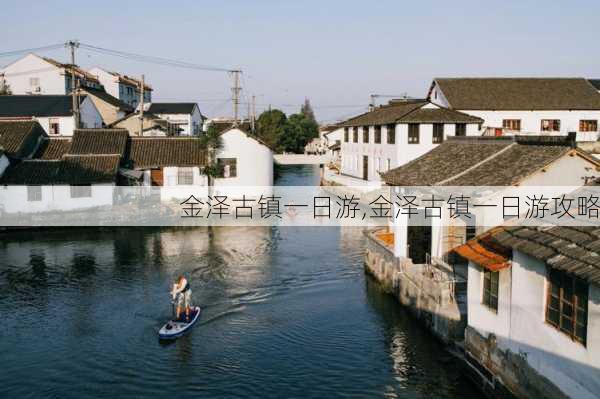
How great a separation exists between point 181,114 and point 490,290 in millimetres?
71172

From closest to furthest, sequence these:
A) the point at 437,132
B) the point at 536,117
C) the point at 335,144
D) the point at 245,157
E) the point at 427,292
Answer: the point at 427,292 → the point at 245,157 → the point at 437,132 → the point at 536,117 → the point at 335,144

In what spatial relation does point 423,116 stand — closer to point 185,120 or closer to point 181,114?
point 181,114

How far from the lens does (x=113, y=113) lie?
223 feet

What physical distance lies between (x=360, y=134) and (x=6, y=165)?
31218mm

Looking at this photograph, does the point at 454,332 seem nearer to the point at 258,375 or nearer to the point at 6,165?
the point at 258,375

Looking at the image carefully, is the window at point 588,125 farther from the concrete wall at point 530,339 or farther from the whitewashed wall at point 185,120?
the whitewashed wall at point 185,120

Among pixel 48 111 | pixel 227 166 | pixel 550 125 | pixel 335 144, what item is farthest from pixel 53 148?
pixel 335 144

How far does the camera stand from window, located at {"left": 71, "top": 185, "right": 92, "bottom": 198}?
4003 cm

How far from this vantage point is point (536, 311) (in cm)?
1320

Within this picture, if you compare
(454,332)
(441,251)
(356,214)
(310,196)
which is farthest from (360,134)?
(454,332)

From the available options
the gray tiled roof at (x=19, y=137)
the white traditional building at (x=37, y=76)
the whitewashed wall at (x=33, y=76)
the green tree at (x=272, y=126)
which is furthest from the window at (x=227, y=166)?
the green tree at (x=272, y=126)

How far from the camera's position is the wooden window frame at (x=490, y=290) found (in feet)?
50.0

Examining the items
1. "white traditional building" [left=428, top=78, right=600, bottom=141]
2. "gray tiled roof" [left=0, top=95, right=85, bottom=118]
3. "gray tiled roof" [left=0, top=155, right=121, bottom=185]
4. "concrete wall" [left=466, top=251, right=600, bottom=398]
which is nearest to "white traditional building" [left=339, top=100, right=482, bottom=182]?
"white traditional building" [left=428, top=78, right=600, bottom=141]

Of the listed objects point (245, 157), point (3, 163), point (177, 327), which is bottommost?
point (177, 327)
